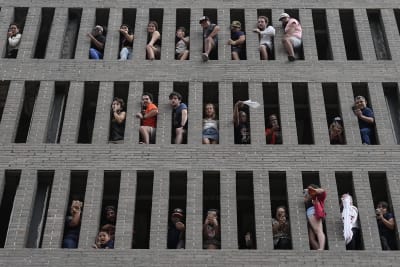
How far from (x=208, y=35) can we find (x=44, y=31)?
20.0 feet

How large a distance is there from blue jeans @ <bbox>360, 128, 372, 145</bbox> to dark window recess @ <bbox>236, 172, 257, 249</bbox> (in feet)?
12.1

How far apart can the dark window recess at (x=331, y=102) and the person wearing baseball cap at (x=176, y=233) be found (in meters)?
6.06

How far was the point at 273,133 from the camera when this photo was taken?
67.8 ft

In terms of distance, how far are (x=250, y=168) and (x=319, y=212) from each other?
247 centimetres

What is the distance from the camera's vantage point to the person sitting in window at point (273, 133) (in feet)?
67.6

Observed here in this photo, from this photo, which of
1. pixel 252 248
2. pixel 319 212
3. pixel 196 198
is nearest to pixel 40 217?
pixel 196 198

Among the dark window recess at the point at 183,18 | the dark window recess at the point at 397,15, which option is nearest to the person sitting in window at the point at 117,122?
the dark window recess at the point at 183,18

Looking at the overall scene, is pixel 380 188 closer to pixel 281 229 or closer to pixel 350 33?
pixel 281 229

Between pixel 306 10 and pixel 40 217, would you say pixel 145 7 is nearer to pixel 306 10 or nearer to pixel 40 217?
pixel 306 10

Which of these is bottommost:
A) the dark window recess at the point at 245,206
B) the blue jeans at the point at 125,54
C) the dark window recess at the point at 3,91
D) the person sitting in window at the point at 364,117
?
the dark window recess at the point at 245,206

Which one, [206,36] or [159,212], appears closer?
[159,212]

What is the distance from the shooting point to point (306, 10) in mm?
24172

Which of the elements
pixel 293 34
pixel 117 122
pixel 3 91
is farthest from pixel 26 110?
pixel 293 34

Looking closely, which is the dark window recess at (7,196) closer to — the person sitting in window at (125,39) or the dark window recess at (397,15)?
the person sitting in window at (125,39)
